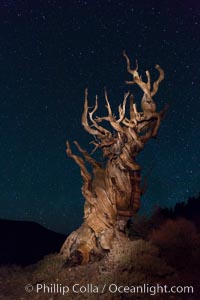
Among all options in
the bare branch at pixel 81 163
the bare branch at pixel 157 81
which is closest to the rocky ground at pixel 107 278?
the bare branch at pixel 81 163

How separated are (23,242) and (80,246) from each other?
2448 centimetres

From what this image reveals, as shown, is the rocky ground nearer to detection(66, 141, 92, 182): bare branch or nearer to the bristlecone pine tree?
the bristlecone pine tree

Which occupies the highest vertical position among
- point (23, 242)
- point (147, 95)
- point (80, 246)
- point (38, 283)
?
point (147, 95)

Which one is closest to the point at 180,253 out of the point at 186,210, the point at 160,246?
the point at 160,246

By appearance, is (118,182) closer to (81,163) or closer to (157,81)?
(81,163)

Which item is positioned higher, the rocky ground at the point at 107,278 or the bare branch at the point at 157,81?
the bare branch at the point at 157,81

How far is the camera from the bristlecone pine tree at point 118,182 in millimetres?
12891

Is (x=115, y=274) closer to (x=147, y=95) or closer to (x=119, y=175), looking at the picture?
(x=119, y=175)

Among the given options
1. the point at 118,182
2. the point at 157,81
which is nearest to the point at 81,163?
the point at 118,182

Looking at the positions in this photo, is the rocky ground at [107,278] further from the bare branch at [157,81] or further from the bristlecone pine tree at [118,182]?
the bare branch at [157,81]

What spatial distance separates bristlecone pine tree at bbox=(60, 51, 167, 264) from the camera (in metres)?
12.9

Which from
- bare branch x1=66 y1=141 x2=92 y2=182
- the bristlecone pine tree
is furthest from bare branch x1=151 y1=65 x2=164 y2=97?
bare branch x1=66 y1=141 x2=92 y2=182

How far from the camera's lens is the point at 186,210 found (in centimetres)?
2930

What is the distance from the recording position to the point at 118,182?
13.0 m
